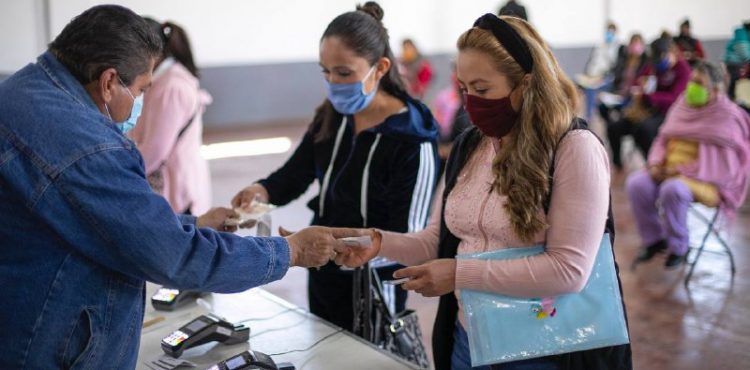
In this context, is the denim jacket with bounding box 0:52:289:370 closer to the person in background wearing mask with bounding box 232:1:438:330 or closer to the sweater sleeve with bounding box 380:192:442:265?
the sweater sleeve with bounding box 380:192:442:265

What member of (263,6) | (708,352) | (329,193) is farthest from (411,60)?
(329,193)

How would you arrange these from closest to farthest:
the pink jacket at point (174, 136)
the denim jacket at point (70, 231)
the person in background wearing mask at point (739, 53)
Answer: the denim jacket at point (70, 231) → the pink jacket at point (174, 136) → the person in background wearing mask at point (739, 53)

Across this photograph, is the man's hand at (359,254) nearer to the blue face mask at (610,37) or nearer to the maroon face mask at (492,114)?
the maroon face mask at (492,114)

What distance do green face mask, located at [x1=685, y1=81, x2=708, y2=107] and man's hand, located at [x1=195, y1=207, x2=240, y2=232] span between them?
397 cm

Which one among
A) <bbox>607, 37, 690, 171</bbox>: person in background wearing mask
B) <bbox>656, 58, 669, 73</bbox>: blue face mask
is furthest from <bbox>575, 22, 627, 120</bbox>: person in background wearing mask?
<bbox>656, 58, 669, 73</bbox>: blue face mask

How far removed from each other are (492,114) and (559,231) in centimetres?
31

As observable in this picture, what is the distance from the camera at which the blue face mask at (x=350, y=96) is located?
2461mm

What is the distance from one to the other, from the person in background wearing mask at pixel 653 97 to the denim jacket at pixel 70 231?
637 centimetres

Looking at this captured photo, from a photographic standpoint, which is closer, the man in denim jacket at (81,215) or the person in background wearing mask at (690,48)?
the man in denim jacket at (81,215)

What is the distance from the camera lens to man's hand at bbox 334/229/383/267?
2.00m

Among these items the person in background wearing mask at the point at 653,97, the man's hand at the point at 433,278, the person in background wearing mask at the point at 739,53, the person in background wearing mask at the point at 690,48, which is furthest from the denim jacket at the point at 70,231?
the person in background wearing mask at the point at 653,97

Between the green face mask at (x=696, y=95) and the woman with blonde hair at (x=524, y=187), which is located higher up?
the woman with blonde hair at (x=524, y=187)

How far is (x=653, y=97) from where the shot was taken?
739 centimetres

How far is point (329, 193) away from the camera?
2496 millimetres
